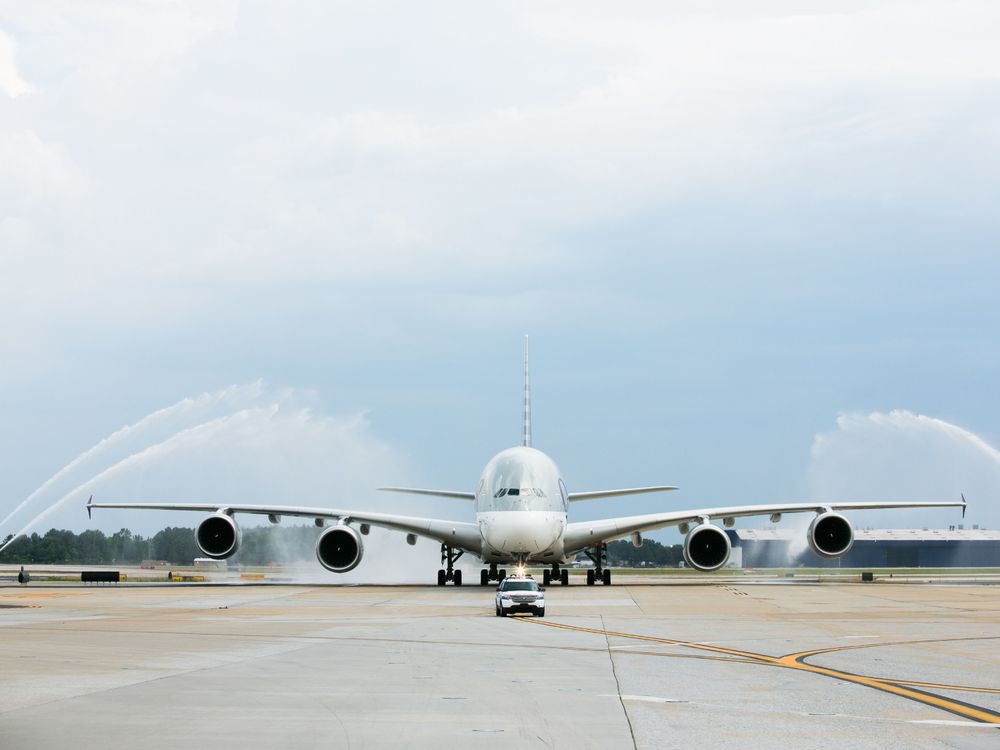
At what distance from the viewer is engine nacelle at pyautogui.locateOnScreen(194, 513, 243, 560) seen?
4916 centimetres

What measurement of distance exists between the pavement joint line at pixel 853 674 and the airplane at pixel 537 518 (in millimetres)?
18935

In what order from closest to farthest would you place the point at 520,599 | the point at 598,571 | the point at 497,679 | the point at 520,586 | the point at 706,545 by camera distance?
the point at 497,679 → the point at 520,599 → the point at 520,586 → the point at 706,545 → the point at 598,571

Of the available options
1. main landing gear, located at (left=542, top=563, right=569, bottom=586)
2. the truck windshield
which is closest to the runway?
the truck windshield

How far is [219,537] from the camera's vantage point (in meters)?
49.4

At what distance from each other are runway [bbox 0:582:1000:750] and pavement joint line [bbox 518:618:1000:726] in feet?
0.17

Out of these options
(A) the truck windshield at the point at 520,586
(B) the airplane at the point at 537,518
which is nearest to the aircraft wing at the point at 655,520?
(B) the airplane at the point at 537,518

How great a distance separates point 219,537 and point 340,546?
485cm

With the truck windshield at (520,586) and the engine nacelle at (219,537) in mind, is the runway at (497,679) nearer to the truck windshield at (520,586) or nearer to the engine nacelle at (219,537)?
the truck windshield at (520,586)

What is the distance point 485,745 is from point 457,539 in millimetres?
38723

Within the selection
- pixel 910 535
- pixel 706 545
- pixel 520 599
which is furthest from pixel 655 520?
pixel 910 535

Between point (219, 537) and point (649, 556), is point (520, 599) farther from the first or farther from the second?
point (649, 556)

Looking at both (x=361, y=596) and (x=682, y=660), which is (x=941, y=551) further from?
(x=682, y=660)

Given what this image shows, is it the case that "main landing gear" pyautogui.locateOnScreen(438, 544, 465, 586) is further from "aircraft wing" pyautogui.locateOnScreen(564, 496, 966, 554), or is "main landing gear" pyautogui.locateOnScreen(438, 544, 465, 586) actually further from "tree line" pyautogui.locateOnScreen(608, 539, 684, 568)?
"tree line" pyautogui.locateOnScreen(608, 539, 684, 568)

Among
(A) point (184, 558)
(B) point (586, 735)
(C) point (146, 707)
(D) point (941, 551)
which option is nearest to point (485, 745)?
(B) point (586, 735)
